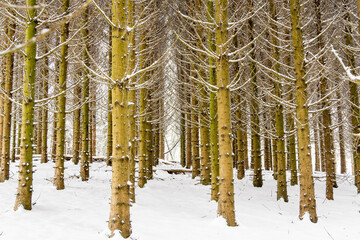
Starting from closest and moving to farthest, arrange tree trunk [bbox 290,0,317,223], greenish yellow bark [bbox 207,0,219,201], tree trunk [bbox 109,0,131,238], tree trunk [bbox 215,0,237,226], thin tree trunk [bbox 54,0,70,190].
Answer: tree trunk [bbox 109,0,131,238]
tree trunk [bbox 215,0,237,226]
tree trunk [bbox 290,0,317,223]
thin tree trunk [bbox 54,0,70,190]
greenish yellow bark [bbox 207,0,219,201]

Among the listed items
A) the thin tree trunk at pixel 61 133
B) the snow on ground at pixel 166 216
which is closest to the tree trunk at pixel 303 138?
the snow on ground at pixel 166 216

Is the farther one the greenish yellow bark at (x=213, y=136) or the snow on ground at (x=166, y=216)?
the greenish yellow bark at (x=213, y=136)

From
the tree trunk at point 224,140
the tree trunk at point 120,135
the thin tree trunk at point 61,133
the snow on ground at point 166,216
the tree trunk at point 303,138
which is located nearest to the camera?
the tree trunk at point 120,135

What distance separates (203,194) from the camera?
854cm

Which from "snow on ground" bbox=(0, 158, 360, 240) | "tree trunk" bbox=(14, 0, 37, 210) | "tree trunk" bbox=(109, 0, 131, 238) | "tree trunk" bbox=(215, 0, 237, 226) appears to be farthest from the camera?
"tree trunk" bbox=(215, 0, 237, 226)

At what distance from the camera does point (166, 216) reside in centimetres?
576

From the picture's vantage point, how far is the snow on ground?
4.32 metres

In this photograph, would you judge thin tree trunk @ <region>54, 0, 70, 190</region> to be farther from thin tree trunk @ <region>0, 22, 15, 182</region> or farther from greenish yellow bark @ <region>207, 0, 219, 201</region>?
greenish yellow bark @ <region>207, 0, 219, 201</region>

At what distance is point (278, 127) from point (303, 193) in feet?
9.71

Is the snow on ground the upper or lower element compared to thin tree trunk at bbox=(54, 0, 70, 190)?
lower

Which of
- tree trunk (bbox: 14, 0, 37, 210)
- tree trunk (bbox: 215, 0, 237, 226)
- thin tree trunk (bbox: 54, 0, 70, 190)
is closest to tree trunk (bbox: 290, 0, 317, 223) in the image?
tree trunk (bbox: 215, 0, 237, 226)

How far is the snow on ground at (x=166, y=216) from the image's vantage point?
432cm

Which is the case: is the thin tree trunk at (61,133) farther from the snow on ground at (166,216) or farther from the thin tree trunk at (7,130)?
the thin tree trunk at (7,130)

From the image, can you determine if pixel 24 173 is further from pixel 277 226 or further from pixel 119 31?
pixel 277 226
